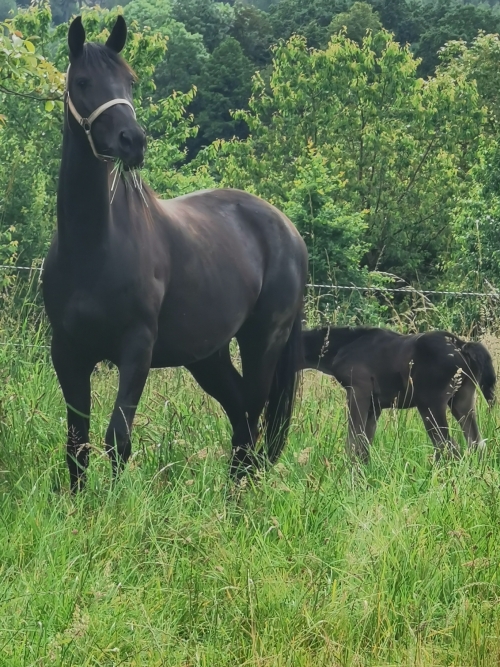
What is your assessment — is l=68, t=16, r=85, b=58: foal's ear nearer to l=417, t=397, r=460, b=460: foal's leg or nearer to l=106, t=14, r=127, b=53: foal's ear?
l=106, t=14, r=127, b=53: foal's ear

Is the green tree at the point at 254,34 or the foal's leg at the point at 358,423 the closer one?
the foal's leg at the point at 358,423

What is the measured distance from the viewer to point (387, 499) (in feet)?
15.2

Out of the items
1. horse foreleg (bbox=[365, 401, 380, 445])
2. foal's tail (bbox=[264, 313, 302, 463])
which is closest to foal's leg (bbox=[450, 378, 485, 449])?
horse foreleg (bbox=[365, 401, 380, 445])

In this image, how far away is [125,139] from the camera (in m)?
4.63

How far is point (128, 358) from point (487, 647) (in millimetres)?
2288

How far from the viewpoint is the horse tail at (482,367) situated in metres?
6.70

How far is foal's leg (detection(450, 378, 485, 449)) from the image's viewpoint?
264 inches

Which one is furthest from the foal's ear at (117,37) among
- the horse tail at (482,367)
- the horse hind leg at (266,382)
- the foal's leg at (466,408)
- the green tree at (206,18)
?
the green tree at (206,18)

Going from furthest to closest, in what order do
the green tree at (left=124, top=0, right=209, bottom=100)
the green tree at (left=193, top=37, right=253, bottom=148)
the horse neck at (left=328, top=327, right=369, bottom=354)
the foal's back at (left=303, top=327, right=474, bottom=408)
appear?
the green tree at (left=124, top=0, right=209, bottom=100) < the green tree at (left=193, top=37, right=253, bottom=148) < the horse neck at (left=328, top=327, right=369, bottom=354) < the foal's back at (left=303, top=327, right=474, bottom=408)

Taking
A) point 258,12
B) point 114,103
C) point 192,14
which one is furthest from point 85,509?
point 192,14

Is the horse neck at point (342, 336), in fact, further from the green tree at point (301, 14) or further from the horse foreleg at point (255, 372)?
the green tree at point (301, 14)

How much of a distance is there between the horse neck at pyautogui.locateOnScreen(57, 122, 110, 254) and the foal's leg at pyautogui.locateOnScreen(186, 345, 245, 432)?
1541mm

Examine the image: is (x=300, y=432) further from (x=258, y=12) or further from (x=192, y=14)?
(x=192, y=14)

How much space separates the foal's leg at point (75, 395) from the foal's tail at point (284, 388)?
1401mm
